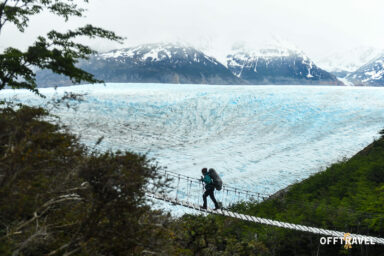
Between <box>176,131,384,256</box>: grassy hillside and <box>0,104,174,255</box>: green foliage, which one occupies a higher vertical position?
<box>0,104,174,255</box>: green foliage

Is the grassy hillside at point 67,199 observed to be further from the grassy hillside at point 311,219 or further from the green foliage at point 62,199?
the grassy hillside at point 311,219

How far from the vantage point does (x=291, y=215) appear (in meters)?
11.2

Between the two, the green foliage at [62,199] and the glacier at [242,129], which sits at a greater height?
the green foliage at [62,199]

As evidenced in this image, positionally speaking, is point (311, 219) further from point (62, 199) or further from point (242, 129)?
point (242, 129)

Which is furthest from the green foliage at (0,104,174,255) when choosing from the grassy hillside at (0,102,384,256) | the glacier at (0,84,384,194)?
the glacier at (0,84,384,194)

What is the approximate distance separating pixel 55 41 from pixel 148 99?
37.5 m

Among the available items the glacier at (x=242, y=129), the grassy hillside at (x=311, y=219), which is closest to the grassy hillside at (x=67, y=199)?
the grassy hillside at (x=311, y=219)

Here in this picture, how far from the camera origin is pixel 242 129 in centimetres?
3378

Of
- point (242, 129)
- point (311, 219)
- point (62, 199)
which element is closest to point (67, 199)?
point (62, 199)

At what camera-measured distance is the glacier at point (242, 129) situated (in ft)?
81.6

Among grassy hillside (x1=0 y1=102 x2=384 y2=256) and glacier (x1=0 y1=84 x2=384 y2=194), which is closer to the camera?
grassy hillside (x1=0 y1=102 x2=384 y2=256)

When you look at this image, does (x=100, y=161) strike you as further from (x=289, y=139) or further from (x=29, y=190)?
(x=289, y=139)

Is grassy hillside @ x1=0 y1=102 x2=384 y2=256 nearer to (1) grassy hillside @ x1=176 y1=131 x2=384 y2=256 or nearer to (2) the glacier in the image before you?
(1) grassy hillside @ x1=176 y1=131 x2=384 y2=256

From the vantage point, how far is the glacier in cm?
2488
